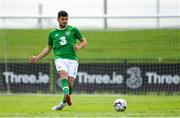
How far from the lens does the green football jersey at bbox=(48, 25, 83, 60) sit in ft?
54.5

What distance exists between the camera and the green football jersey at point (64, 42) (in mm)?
16609

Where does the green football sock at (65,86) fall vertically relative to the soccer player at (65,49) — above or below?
below

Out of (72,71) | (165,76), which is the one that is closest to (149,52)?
(165,76)

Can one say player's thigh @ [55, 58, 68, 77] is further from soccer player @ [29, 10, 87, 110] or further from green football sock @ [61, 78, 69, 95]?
green football sock @ [61, 78, 69, 95]

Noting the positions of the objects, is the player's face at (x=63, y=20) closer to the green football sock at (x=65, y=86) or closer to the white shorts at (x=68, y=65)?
the white shorts at (x=68, y=65)

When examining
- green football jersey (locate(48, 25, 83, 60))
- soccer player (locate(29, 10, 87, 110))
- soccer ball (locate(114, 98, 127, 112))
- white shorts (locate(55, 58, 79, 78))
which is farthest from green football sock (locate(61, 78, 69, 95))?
soccer ball (locate(114, 98, 127, 112))

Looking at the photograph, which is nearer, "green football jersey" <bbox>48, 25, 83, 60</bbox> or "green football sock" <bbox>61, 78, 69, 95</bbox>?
"green football sock" <bbox>61, 78, 69, 95</bbox>

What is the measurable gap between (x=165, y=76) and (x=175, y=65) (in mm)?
688

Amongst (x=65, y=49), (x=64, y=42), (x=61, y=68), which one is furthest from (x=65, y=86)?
(x=64, y=42)

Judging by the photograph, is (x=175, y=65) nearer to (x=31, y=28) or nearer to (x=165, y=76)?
(x=165, y=76)

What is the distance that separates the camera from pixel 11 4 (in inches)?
1248

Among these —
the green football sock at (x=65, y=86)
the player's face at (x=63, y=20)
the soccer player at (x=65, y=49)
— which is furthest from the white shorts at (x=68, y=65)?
the player's face at (x=63, y=20)

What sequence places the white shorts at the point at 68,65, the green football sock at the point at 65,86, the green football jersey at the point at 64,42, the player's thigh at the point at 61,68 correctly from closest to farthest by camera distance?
the green football sock at the point at 65,86 < the player's thigh at the point at 61,68 < the white shorts at the point at 68,65 < the green football jersey at the point at 64,42

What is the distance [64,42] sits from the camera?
16.7 meters
